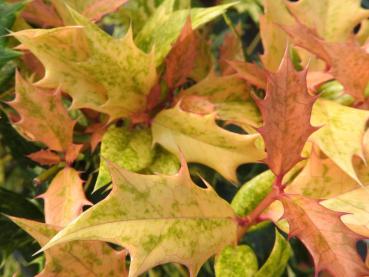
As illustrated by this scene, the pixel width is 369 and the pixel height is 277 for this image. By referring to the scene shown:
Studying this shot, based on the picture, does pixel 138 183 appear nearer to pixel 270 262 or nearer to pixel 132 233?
pixel 132 233

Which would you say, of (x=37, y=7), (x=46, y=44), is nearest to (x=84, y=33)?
(x=46, y=44)

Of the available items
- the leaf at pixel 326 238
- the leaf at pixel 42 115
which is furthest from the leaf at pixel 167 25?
the leaf at pixel 326 238

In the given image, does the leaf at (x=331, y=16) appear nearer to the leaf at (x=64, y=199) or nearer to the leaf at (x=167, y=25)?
the leaf at (x=167, y=25)

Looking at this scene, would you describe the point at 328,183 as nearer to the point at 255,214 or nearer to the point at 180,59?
the point at 255,214

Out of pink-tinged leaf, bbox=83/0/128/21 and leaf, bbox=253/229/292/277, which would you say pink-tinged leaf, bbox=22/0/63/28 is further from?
leaf, bbox=253/229/292/277

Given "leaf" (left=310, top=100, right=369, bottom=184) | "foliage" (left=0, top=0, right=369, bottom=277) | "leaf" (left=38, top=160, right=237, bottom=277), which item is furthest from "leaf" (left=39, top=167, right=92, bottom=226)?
"leaf" (left=310, top=100, right=369, bottom=184)

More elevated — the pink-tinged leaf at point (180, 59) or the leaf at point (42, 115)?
the pink-tinged leaf at point (180, 59)
